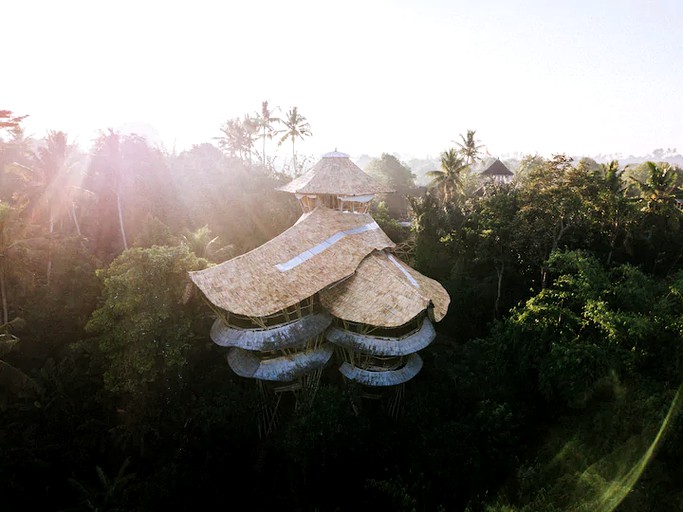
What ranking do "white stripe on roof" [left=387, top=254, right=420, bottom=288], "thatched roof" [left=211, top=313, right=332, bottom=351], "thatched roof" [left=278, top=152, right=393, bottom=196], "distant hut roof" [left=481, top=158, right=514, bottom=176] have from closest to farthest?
"thatched roof" [left=211, top=313, right=332, bottom=351]
"white stripe on roof" [left=387, top=254, right=420, bottom=288]
"thatched roof" [left=278, top=152, right=393, bottom=196]
"distant hut roof" [left=481, top=158, right=514, bottom=176]

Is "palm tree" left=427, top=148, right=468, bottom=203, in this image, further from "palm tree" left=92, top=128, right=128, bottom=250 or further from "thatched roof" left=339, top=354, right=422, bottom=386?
"palm tree" left=92, top=128, right=128, bottom=250

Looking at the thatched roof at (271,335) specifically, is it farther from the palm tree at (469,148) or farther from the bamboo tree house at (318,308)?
the palm tree at (469,148)

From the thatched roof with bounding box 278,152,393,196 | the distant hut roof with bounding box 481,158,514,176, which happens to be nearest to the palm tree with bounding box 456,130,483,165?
the distant hut roof with bounding box 481,158,514,176

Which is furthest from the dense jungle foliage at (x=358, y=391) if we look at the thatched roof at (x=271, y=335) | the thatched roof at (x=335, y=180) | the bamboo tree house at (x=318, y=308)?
the thatched roof at (x=335, y=180)

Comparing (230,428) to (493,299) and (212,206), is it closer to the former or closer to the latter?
(493,299)


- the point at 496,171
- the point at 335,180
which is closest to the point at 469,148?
the point at 496,171
